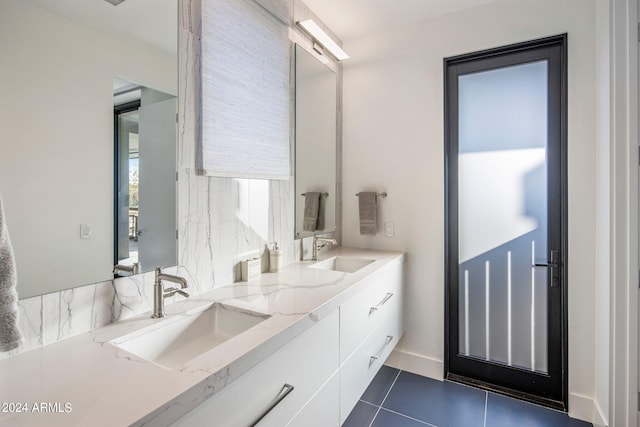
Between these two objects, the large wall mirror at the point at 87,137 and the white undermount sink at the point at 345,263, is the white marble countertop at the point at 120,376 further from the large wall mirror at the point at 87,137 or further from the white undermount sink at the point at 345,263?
the white undermount sink at the point at 345,263

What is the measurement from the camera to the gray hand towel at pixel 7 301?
65 cm

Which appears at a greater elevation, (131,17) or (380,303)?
(131,17)

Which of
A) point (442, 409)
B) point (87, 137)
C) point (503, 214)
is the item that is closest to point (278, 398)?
point (87, 137)

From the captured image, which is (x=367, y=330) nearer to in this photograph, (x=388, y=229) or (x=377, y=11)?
(x=388, y=229)

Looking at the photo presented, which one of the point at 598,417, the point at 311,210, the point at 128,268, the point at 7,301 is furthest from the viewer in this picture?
the point at 311,210

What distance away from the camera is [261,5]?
167 cm

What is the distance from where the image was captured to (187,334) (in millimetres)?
Answer: 1127

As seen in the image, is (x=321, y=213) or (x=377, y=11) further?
(x=321, y=213)

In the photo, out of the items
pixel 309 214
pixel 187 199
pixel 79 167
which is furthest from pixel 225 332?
pixel 309 214

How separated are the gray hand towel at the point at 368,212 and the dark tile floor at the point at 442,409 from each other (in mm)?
1095

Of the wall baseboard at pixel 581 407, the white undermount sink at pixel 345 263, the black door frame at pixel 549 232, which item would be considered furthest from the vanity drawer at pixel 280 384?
the wall baseboard at pixel 581 407

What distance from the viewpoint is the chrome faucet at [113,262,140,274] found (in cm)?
106

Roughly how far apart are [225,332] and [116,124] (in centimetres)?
84

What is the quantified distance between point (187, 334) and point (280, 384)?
1.32 feet
